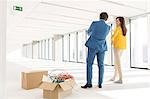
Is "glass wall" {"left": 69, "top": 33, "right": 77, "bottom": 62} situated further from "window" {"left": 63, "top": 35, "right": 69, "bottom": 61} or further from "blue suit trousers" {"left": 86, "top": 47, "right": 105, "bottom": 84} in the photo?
"blue suit trousers" {"left": 86, "top": 47, "right": 105, "bottom": 84}

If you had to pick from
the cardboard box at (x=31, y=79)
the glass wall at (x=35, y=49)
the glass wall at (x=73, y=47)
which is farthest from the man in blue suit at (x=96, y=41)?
the glass wall at (x=35, y=49)

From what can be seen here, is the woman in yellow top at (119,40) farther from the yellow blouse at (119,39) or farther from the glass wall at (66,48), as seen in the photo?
the glass wall at (66,48)

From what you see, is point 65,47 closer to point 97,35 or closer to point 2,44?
point 97,35

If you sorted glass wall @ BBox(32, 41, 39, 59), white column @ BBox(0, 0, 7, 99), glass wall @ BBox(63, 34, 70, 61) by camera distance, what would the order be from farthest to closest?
glass wall @ BBox(32, 41, 39, 59), glass wall @ BBox(63, 34, 70, 61), white column @ BBox(0, 0, 7, 99)

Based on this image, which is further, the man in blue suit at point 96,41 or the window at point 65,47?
the window at point 65,47

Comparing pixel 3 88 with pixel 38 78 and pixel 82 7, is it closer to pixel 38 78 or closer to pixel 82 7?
pixel 38 78

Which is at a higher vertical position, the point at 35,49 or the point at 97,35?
the point at 97,35

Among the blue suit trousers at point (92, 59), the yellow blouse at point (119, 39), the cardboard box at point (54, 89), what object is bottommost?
the cardboard box at point (54, 89)

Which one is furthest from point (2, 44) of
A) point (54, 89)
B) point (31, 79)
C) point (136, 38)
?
point (136, 38)

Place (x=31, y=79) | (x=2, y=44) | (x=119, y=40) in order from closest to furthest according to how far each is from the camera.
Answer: (x=2, y=44) < (x=31, y=79) < (x=119, y=40)

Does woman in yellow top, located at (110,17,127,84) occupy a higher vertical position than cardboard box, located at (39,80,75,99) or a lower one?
higher

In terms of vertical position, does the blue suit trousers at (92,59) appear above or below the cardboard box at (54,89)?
above

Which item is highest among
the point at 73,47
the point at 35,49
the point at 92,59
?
the point at 73,47

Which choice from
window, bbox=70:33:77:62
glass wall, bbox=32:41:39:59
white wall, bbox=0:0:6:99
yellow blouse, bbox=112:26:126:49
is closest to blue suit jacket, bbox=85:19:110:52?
yellow blouse, bbox=112:26:126:49
